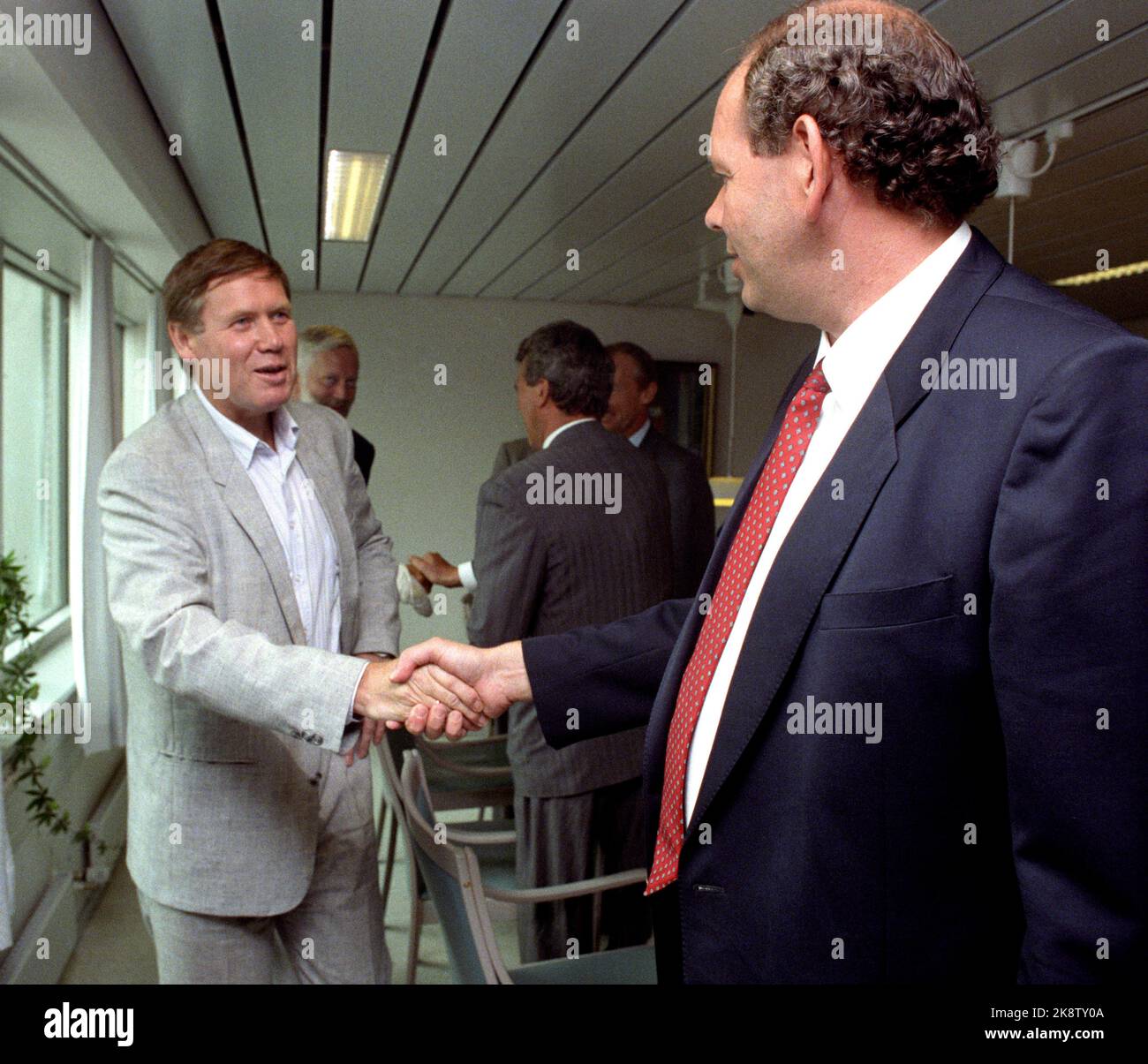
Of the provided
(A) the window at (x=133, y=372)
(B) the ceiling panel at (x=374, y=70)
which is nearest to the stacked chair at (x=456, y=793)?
(B) the ceiling panel at (x=374, y=70)

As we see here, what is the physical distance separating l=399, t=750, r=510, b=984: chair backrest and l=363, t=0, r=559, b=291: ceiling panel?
169 centimetres

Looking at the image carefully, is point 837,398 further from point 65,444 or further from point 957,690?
point 65,444

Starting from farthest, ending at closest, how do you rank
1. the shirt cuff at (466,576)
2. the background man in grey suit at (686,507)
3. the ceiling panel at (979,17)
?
the background man in grey suit at (686,507)
the shirt cuff at (466,576)
the ceiling panel at (979,17)

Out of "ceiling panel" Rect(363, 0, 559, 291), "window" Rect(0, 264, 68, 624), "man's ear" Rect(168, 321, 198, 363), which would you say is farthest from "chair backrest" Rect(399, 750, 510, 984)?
"window" Rect(0, 264, 68, 624)

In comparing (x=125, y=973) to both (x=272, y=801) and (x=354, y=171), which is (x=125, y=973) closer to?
(x=272, y=801)

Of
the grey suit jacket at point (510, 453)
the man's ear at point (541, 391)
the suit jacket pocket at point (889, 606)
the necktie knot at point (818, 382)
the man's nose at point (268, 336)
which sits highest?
the grey suit jacket at point (510, 453)

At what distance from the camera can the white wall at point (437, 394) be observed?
7.68m

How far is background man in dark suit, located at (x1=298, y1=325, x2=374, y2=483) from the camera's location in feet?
13.3

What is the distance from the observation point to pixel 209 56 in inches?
116

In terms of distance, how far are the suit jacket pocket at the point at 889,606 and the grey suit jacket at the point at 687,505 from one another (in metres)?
2.74

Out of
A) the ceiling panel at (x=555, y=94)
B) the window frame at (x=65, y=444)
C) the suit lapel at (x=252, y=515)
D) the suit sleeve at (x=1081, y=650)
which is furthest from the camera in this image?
the window frame at (x=65, y=444)

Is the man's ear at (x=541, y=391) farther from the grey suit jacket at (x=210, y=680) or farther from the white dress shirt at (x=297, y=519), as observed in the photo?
the grey suit jacket at (x=210, y=680)

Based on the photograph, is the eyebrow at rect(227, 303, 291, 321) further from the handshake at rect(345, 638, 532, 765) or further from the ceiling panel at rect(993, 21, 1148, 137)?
the ceiling panel at rect(993, 21, 1148, 137)

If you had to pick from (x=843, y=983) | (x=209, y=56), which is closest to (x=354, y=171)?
(x=209, y=56)
